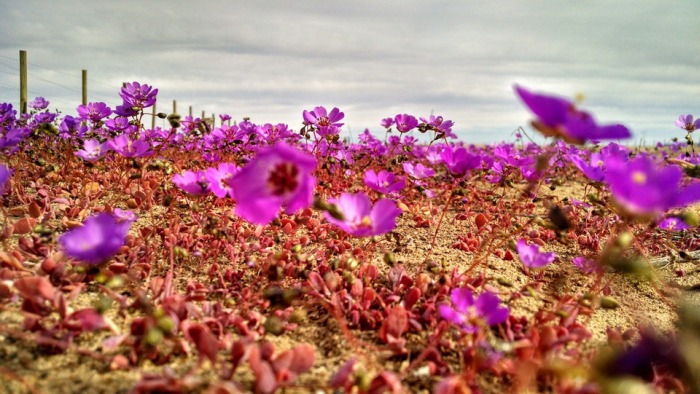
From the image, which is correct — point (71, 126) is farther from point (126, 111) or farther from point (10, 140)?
point (10, 140)

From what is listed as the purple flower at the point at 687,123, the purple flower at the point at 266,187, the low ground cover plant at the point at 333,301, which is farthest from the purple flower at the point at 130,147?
the purple flower at the point at 687,123

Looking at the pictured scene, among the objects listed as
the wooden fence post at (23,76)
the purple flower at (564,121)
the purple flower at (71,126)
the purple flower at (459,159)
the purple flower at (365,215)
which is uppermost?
the wooden fence post at (23,76)

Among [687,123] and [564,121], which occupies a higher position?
[687,123]

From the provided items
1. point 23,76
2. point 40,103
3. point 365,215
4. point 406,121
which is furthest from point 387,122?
point 23,76

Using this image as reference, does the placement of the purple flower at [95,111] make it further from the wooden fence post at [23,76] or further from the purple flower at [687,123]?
the wooden fence post at [23,76]

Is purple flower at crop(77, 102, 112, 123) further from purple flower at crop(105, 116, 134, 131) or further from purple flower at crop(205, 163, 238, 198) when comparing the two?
purple flower at crop(205, 163, 238, 198)
